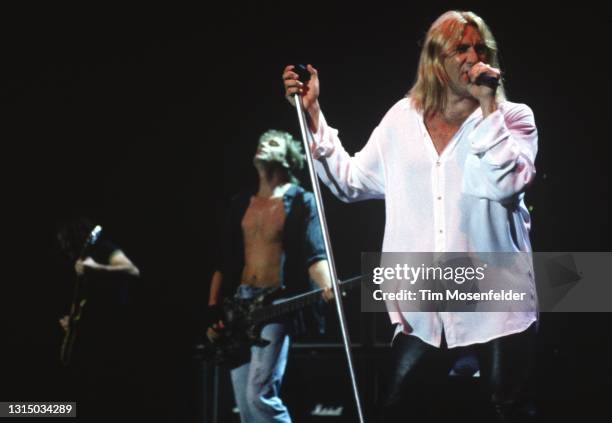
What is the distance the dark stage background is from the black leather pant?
188cm

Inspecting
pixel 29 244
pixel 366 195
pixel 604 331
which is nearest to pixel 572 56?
pixel 604 331

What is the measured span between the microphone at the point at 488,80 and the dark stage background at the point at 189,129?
196 centimetres

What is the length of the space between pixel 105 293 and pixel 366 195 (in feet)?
8.92

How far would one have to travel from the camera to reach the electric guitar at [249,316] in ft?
12.0

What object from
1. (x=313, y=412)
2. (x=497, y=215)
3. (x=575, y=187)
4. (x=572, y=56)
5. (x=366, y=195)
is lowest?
(x=313, y=412)

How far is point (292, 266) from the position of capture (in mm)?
3861

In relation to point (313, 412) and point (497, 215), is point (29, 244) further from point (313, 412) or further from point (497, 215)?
point (497, 215)

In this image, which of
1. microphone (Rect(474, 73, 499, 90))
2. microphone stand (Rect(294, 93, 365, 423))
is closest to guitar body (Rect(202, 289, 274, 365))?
microphone stand (Rect(294, 93, 365, 423))

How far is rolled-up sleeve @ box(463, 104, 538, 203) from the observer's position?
1.79m

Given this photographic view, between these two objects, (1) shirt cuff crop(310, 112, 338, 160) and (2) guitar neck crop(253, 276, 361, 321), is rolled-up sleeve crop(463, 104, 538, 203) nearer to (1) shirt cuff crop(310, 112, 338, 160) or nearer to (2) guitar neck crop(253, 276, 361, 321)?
(1) shirt cuff crop(310, 112, 338, 160)

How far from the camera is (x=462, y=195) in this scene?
6.44 ft

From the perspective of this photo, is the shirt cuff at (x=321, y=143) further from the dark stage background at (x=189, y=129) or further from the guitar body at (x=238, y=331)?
the dark stage background at (x=189, y=129)
